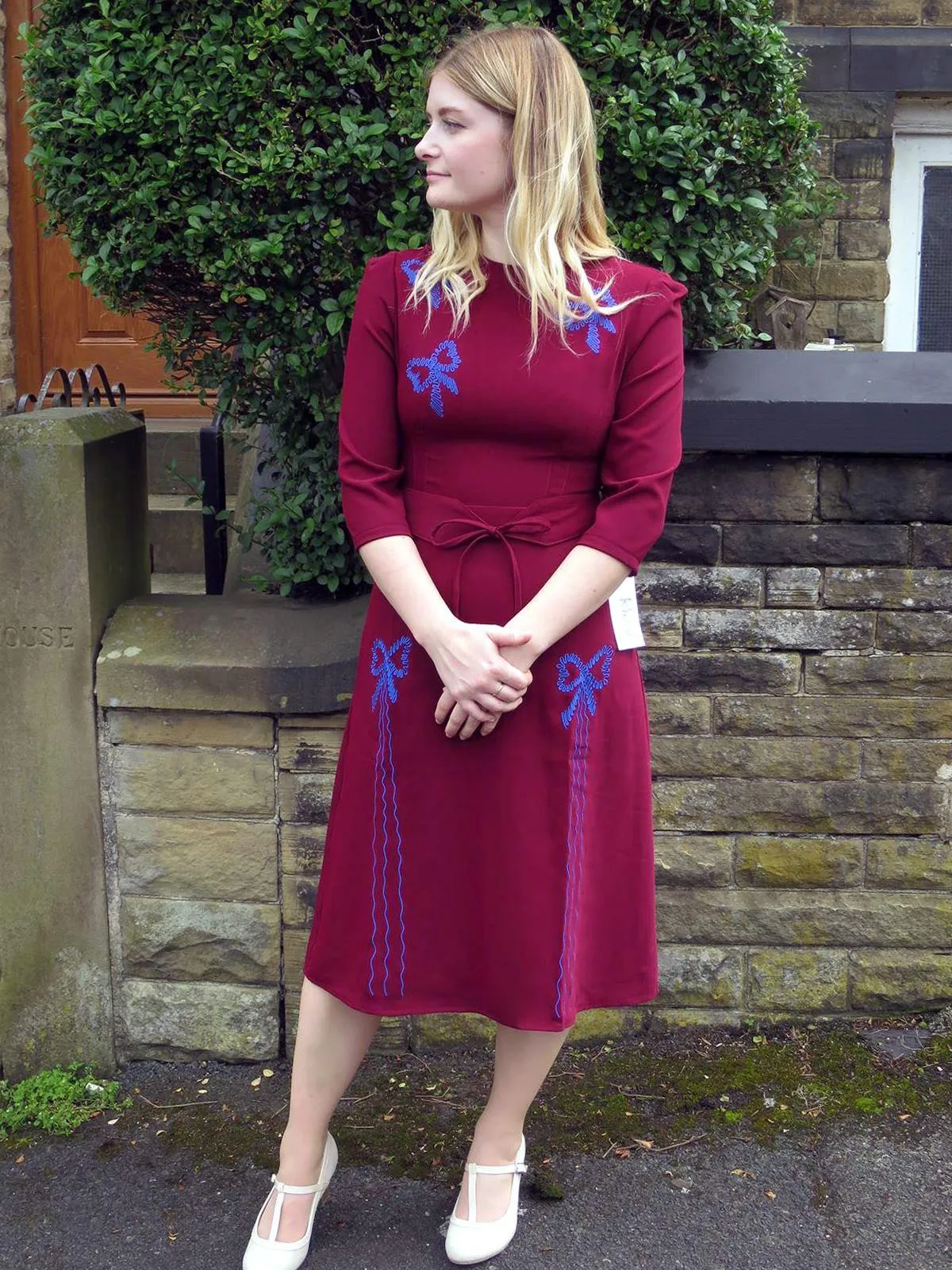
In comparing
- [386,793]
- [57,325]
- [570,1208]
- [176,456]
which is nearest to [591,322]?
[386,793]

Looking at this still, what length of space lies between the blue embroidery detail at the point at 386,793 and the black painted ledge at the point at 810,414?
3.16 ft

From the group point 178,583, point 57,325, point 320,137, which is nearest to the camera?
point 320,137

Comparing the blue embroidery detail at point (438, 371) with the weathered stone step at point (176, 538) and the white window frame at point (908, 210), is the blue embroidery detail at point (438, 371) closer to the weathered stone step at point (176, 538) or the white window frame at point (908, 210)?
the weathered stone step at point (176, 538)

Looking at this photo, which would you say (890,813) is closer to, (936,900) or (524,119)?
(936,900)

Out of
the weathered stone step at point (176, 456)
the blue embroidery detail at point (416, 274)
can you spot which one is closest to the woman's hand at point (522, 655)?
the blue embroidery detail at point (416, 274)

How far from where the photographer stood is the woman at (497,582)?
7.22ft

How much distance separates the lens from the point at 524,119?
2.16m

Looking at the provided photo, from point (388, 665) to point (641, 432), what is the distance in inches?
23.0

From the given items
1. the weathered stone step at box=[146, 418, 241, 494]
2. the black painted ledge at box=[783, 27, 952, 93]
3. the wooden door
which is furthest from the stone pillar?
the black painted ledge at box=[783, 27, 952, 93]

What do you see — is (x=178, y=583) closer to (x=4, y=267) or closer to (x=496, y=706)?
(x=4, y=267)

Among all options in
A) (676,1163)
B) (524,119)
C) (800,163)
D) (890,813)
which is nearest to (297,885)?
(676,1163)

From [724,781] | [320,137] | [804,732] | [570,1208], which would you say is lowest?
[570,1208]

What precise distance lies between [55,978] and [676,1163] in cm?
145

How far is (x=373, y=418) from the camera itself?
2295 millimetres
